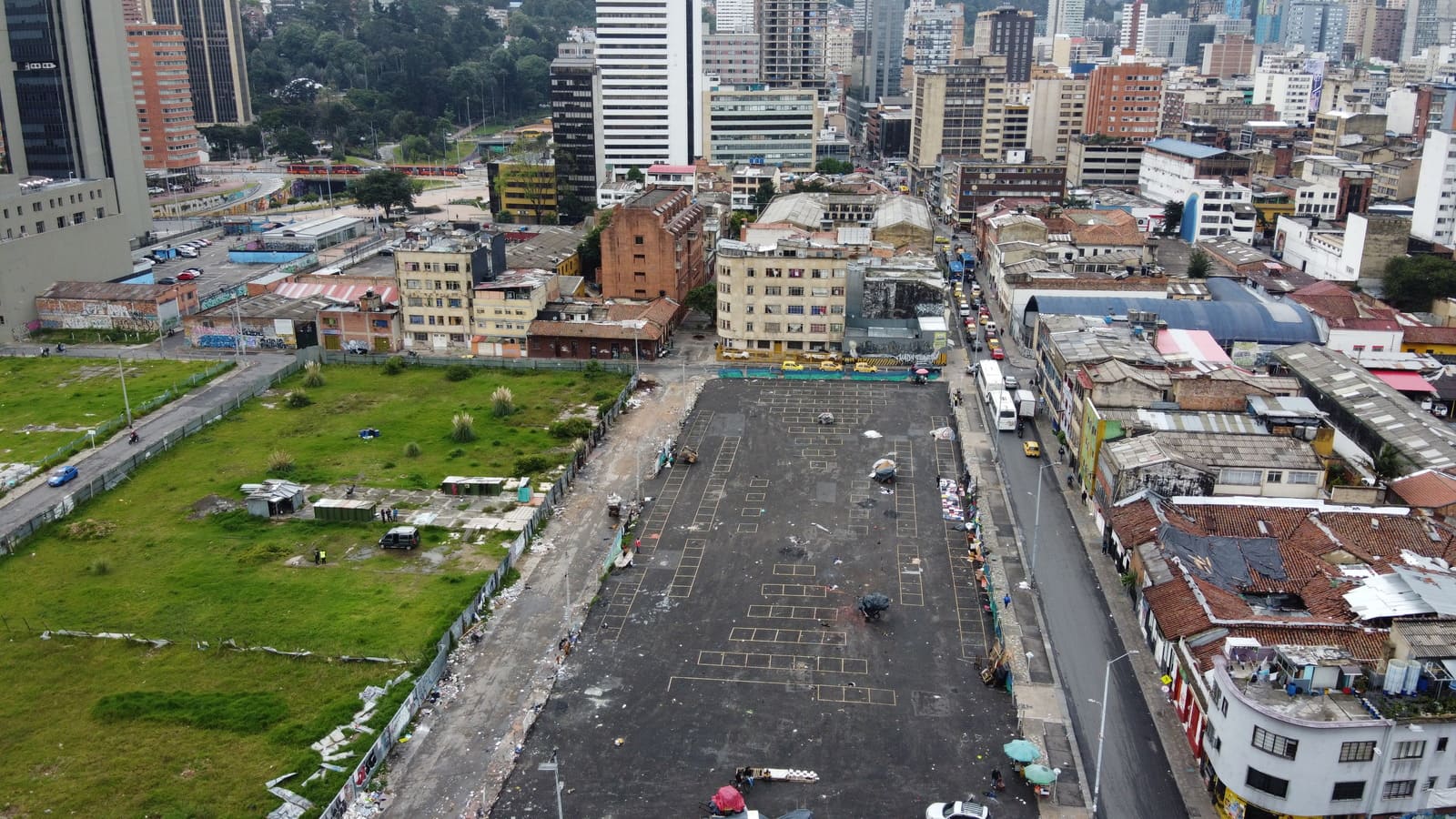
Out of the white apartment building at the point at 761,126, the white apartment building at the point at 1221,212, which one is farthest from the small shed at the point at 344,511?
the white apartment building at the point at 761,126

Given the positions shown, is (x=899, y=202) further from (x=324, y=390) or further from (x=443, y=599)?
(x=443, y=599)

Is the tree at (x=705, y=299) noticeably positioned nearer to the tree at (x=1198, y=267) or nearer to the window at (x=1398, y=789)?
the tree at (x=1198, y=267)

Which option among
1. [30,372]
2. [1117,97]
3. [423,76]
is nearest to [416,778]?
[30,372]

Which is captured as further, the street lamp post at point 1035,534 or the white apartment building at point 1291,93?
the white apartment building at point 1291,93

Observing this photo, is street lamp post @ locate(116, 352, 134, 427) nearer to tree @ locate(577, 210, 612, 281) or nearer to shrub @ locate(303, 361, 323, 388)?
shrub @ locate(303, 361, 323, 388)

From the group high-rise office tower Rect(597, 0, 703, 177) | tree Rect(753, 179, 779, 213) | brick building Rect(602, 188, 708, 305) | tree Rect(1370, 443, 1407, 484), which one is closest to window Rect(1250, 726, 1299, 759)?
tree Rect(1370, 443, 1407, 484)

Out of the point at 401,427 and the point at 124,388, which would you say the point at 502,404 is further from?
the point at 124,388

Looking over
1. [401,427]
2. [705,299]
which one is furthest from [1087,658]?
[705,299]

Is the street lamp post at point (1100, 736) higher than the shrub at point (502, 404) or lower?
lower
